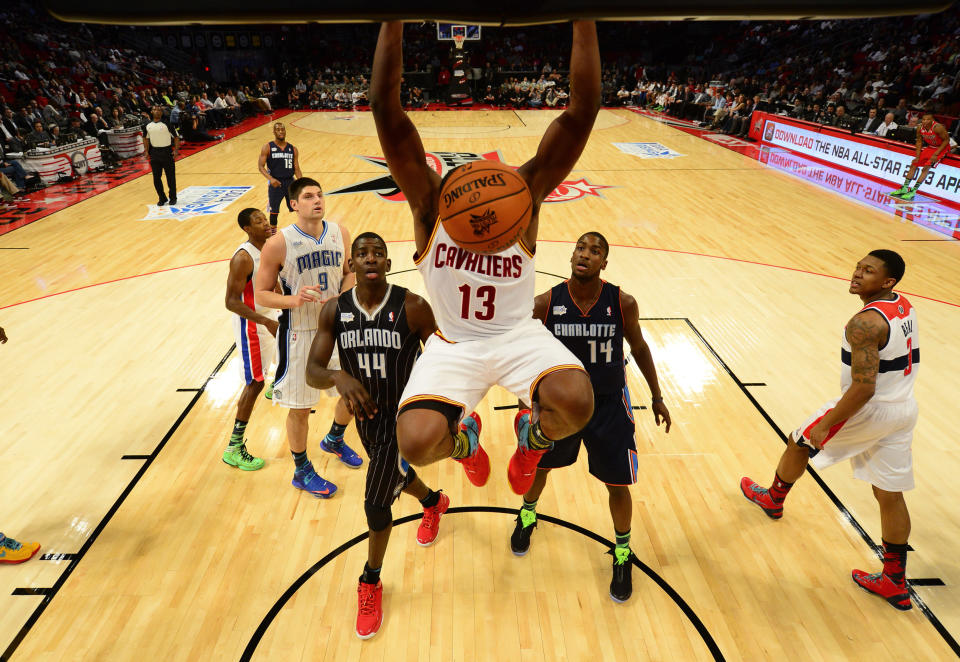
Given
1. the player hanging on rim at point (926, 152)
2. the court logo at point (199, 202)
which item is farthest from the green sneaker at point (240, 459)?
the player hanging on rim at point (926, 152)

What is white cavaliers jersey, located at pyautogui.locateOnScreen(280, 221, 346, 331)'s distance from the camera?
150 inches

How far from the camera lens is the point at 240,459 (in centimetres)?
424

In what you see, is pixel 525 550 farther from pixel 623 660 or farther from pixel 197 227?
pixel 197 227

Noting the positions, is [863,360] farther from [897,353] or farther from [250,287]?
[250,287]

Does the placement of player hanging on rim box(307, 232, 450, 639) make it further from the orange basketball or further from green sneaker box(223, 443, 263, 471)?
green sneaker box(223, 443, 263, 471)

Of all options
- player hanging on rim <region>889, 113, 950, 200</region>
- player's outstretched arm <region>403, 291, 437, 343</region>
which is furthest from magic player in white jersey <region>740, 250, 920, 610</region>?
player hanging on rim <region>889, 113, 950, 200</region>

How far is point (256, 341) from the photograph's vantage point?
14.1ft

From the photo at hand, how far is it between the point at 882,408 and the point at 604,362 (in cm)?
142

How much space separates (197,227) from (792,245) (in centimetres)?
944

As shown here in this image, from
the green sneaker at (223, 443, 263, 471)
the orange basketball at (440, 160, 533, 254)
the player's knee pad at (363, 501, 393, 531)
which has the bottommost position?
the green sneaker at (223, 443, 263, 471)

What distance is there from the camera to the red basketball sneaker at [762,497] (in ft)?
12.2

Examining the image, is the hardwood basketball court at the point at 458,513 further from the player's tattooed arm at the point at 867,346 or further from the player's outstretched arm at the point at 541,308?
the player's outstretched arm at the point at 541,308

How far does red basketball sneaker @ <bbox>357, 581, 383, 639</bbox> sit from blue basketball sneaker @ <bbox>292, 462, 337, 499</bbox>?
1.00 metres

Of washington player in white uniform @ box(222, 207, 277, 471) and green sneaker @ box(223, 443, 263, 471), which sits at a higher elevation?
washington player in white uniform @ box(222, 207, 277, 471)
